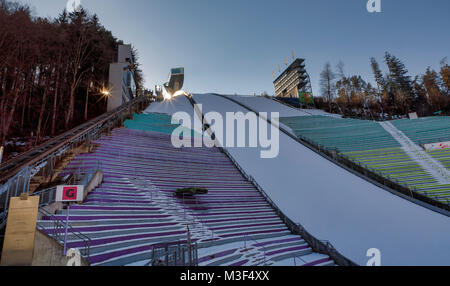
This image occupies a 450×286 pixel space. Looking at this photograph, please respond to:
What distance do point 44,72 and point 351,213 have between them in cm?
2163

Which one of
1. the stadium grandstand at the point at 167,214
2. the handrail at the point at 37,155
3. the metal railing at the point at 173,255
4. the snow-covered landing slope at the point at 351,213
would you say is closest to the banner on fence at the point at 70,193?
the stadium grandstand at the point at 167,214

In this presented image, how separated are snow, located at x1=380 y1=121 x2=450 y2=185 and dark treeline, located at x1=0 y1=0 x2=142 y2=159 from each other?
2195 centimetres

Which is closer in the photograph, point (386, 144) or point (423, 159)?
point (423, 159)

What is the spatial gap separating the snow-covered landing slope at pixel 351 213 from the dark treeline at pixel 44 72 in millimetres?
13175

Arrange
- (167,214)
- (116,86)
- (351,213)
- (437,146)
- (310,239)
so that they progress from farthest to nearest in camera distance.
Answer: (116,86) → (437,146) → (351,213) → (167,214) → (310,239)

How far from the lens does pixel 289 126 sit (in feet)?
78.4

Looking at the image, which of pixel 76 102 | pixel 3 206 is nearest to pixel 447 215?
pixel 3 206

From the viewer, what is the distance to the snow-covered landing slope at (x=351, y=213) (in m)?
7.69

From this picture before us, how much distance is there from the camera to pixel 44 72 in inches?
686

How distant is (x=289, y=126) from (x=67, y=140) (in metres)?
19.4

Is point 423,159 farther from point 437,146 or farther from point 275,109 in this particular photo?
point 275,109

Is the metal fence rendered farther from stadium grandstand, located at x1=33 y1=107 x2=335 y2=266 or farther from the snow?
the snow

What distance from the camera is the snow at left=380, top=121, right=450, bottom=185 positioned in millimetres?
12539

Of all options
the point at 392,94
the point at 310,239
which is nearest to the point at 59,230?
the point at 310,239
